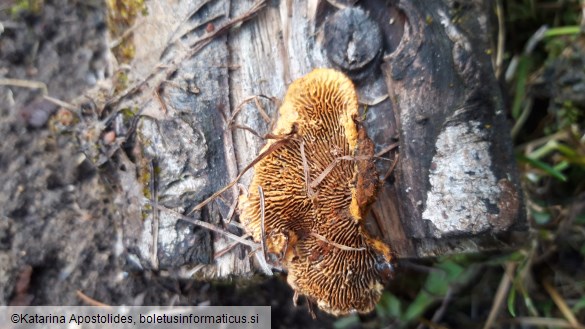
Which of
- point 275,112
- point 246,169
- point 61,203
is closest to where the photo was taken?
point 246,169

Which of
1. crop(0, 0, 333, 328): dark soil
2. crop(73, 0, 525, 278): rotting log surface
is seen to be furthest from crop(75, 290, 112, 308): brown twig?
crop(73, 0, 525, 278): rotting log surface

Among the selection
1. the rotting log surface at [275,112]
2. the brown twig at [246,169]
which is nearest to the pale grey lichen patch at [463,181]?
the rotting log surface at [275,112]

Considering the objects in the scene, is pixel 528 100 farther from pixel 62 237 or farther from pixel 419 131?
pixel 62 237

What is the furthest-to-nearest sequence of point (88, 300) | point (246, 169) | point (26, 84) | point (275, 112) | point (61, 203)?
1. point (26, 84)
2. point (61, 203)
3. point (88, 300)
4. point (275, 112)
5. point (246, 169)

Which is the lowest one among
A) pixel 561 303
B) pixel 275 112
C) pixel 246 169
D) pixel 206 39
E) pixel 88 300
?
pixel 561 303

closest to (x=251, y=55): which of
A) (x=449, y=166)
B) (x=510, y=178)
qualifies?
(x=449, y=166)

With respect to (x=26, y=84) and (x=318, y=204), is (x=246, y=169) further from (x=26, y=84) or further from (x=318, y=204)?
(x=26, y=84)

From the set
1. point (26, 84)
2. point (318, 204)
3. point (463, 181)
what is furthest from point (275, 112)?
point (26, 84)
